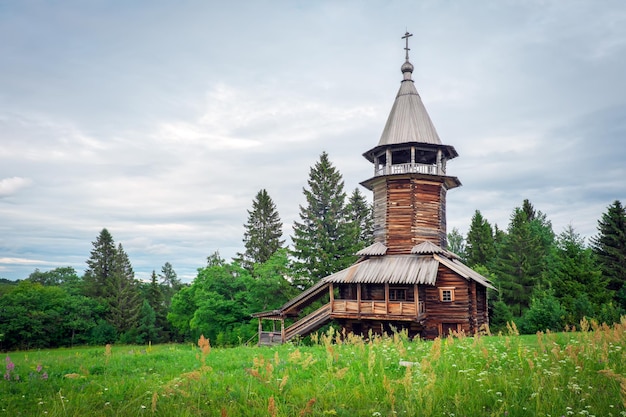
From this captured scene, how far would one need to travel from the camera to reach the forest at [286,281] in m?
29.6

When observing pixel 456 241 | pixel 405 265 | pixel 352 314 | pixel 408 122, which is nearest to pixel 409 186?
pixel 408 122

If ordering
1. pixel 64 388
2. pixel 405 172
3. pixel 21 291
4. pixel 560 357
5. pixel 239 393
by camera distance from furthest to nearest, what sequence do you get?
pixel 21 291, pixel 405 172, pixel 560 357, pixel 64 388, pixel 239 393

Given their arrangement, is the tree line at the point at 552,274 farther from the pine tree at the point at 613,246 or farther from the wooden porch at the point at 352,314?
the wooden porch at the point at 352,314

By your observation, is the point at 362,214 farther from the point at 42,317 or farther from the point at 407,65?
the point at 42,317

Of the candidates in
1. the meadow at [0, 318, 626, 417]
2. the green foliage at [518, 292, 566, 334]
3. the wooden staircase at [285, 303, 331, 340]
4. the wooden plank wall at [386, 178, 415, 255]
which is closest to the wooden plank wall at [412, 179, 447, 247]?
the wooden plank wall at [386, 178, 415, 255]

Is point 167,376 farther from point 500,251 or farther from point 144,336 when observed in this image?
point 144,336

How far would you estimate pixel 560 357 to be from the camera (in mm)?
7098

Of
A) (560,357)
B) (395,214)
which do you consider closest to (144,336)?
(395,214)

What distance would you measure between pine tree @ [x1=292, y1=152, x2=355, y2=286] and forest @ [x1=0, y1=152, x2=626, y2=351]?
0.35ft

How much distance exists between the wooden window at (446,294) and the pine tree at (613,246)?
637 inches

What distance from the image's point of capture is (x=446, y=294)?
2566cm

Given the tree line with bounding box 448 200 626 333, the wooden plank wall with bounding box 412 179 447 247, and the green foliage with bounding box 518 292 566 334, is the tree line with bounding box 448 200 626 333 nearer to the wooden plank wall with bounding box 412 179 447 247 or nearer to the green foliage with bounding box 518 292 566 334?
the green foliage with bounding box 518 292 566 334

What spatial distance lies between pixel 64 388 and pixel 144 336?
51.0 meters

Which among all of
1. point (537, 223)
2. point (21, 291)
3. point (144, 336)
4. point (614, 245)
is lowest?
point (144, 336)
